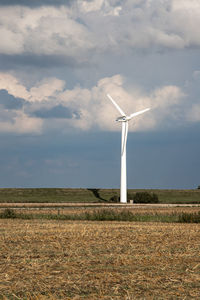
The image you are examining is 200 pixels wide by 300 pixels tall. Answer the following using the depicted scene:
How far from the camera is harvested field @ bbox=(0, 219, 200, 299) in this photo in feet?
50.2

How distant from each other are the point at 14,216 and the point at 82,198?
87.8m

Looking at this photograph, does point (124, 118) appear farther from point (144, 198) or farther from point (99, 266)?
point (99, 266)

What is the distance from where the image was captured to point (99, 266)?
19.9 meters

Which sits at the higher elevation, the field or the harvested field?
the field

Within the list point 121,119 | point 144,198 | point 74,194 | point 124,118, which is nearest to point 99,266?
point 124,118

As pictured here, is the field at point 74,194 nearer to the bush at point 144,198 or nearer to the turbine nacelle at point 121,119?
the bush at point 144,198

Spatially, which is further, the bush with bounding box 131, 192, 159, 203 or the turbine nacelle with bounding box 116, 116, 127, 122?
the bush with bounding box 131, 192, 159, 203

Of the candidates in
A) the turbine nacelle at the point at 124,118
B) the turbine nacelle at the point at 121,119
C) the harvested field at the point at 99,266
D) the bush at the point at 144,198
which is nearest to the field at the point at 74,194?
the bush at the point at 144,198

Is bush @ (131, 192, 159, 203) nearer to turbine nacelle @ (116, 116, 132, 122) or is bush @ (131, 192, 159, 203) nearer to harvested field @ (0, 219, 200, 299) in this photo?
turbine nacelle @ (116, 116, 132, 122)

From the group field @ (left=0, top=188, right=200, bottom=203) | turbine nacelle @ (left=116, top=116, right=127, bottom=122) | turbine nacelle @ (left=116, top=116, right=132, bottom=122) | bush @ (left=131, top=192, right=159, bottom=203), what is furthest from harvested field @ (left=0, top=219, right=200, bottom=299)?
field @ (left=0, top=188, right=200, bottom=203)

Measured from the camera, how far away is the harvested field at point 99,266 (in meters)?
15.3

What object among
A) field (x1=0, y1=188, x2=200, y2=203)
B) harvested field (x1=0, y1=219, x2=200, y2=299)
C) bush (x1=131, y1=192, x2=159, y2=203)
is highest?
field (x1=0, y1=188, x2=200, y2=203)

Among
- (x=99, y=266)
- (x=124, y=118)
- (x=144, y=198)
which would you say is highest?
(x=124, y=118)

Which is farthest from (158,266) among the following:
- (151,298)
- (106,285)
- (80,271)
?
(151,298)
